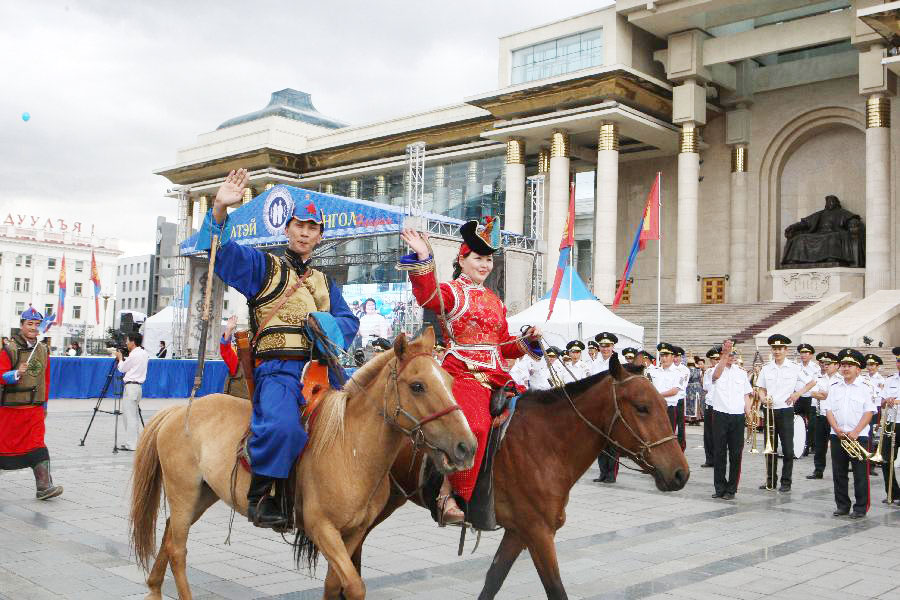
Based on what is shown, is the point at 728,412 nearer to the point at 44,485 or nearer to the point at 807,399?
the point at 807,399

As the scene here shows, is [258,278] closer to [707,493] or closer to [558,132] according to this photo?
[707,493]

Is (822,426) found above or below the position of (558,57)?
below

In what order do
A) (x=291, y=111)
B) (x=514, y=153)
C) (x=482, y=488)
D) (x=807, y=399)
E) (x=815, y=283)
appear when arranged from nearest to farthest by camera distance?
(x=482, y=488)
(x=807, y=399)
(x=815, y=283)
(x=514, y=153)
(x=291, y=111)

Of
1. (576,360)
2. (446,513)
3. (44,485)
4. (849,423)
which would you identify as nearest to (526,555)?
(446,513)

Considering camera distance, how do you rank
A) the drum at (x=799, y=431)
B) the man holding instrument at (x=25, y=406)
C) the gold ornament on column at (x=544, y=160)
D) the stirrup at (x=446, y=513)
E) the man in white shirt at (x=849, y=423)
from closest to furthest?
the stirrup at (x=446, y=513)
the man holding instrument at (x=25, y=406)
the man in white shirt at (x=849, y=423)
the drum at (x=799, y=431)
the gold ornament on column at (x=544, y=160)

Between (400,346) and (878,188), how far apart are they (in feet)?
95.7

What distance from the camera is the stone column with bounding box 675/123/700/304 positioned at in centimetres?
3259

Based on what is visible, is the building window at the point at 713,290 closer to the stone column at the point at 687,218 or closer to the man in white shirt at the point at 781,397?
the stone column at the point at 687,218

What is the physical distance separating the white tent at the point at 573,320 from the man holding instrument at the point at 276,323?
48.8 feet

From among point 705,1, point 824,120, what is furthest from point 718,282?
point 705,1

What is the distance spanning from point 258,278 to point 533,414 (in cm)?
192

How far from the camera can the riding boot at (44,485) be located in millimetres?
8844

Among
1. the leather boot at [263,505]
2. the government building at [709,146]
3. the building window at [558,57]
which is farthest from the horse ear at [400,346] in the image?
the building window at [558,57]

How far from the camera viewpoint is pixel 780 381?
11781mm
